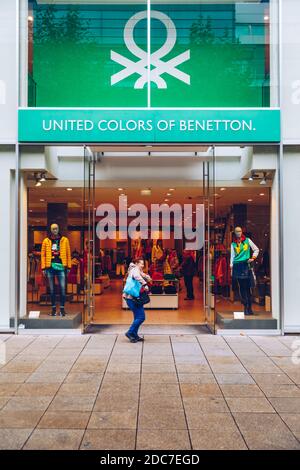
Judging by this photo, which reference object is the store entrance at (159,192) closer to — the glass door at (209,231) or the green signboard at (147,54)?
the glass door at (209,231)

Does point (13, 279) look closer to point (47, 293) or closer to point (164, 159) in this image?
point (47, 293)

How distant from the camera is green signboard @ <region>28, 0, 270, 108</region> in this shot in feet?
30.8

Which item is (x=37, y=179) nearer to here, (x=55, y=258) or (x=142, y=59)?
(x=55, y=258)

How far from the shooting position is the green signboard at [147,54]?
939 cm

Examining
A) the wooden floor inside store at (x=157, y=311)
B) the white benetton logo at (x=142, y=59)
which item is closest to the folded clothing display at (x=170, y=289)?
the wooden floor inside store at (x=157, y=311)

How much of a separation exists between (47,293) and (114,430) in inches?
209

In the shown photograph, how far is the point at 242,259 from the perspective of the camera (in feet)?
31.3

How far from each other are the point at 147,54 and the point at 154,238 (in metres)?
5.58

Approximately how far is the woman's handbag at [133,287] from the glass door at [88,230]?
5.24ft

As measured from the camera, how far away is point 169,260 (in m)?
13.8

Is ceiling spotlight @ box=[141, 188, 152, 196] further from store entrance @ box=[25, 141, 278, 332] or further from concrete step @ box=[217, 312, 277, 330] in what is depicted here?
concrete step @ box=[217, 312, 277, 330]

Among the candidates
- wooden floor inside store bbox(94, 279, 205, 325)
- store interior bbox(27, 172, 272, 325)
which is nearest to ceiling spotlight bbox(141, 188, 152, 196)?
store interior bbox(27, 172, 272, 325)

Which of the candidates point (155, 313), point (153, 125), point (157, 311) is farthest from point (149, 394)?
point (157, 311)
